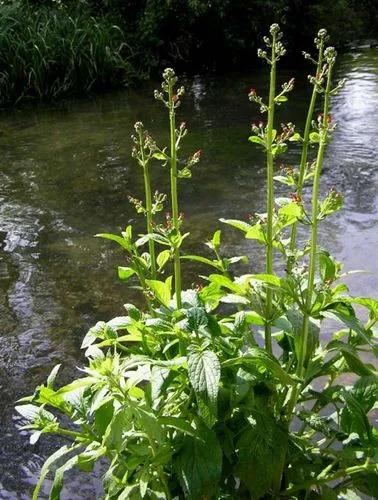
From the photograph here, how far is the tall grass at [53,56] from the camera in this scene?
32.3ft

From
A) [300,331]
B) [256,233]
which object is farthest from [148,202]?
[300,331]

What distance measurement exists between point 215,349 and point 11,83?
912 centimetres

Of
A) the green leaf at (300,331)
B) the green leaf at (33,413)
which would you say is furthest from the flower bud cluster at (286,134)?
the green leaf at (33,413)

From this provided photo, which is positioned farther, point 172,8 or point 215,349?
point 172,8

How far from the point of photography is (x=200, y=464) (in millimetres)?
1528

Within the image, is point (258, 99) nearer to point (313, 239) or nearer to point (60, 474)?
point (313, 239)

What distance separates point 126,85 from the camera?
1081cm

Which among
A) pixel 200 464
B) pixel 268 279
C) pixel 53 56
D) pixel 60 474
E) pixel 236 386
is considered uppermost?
pixel 268 279

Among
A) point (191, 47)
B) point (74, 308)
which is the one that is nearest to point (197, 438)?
point (74, 308)

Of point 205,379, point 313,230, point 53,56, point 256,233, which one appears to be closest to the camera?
point 205,379

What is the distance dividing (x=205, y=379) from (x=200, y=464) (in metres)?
0.23

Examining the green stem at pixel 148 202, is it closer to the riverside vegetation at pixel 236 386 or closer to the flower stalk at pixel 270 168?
the riverside vegetation at pixel 236 386

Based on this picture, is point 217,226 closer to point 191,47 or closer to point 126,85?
point 126,85

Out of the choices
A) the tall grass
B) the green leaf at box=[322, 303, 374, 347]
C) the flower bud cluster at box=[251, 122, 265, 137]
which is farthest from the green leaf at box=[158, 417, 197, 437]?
the tall grass
